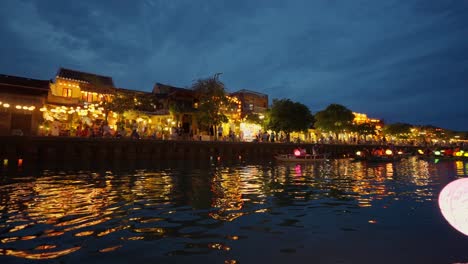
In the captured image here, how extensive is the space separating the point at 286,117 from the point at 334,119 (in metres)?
20.4

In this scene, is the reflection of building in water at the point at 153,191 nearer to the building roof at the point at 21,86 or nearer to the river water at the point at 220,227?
the river water at the point at 220,227

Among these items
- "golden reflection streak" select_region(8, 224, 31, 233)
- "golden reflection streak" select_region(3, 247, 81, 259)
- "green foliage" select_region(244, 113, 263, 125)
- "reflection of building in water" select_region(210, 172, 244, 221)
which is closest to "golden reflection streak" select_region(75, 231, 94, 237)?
"golden reflection streak" select_region(3, 247, 81, 259)

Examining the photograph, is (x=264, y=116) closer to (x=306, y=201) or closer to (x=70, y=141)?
(x=70, y=141)

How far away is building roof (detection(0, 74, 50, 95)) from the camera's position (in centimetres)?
3096

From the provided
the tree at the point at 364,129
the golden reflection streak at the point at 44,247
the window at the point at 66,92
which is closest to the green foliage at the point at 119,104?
the window at the point at 66,92

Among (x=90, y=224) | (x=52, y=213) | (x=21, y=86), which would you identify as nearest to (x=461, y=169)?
(x=90, y=224)

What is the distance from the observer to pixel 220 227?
25.1 ft

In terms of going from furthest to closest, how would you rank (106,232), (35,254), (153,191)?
(153,191) → (106,232) → (35,254)

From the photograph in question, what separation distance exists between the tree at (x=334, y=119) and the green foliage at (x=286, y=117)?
15.4 m

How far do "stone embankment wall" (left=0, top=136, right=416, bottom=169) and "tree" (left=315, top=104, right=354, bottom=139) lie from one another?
29364 millimetres

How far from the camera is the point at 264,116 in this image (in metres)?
56.5

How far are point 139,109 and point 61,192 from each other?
109 feet

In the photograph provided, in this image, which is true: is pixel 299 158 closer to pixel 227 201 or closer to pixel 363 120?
pixel 227 201

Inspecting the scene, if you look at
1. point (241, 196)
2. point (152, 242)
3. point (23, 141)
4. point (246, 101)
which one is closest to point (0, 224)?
point (152, 242)
